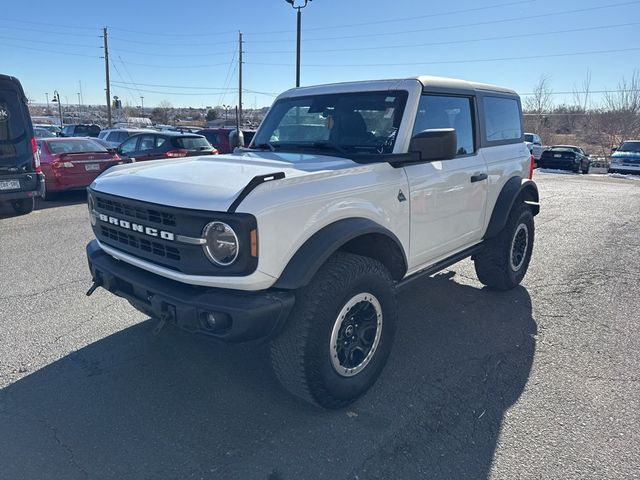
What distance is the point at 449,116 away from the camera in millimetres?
4059

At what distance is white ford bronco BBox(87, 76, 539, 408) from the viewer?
2520mm

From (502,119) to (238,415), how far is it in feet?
13.0

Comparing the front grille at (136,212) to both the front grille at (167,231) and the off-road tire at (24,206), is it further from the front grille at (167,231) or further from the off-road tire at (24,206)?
the off-road tire at (24,206)

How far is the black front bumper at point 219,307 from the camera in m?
2.43

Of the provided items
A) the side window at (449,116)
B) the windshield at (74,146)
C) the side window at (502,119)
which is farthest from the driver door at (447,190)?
the windshield at (74,146)

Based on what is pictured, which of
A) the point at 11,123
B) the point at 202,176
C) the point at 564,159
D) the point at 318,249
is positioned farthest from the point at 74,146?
the point at 564,159

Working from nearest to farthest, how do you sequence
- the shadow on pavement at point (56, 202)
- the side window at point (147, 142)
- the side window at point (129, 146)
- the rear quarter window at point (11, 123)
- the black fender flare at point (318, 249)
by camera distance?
the black fender flare at point (318, 249) → the rear quarter window at point (11, 123) → the shadow on pavement at point (56, 202) → the side window at point (147, 142) → the side window at point (129, 146)

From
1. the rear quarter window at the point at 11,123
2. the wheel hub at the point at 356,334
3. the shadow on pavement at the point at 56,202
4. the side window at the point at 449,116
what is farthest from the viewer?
the shadow on pavement at the point at 56,202

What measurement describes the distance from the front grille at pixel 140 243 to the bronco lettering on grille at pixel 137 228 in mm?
54

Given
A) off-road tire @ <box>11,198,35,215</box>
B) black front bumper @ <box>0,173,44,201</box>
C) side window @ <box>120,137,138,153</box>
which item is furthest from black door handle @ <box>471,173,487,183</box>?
side window @ <box>120,137,138,153</box>

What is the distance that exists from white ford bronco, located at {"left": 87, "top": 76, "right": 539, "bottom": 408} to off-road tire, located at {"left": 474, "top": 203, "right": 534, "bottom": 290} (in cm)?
50

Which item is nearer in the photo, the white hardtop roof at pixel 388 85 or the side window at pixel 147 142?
the white hardtop roof at pixel 388 85

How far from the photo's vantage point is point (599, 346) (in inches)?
155

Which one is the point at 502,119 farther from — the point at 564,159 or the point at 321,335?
the point at 564,159
